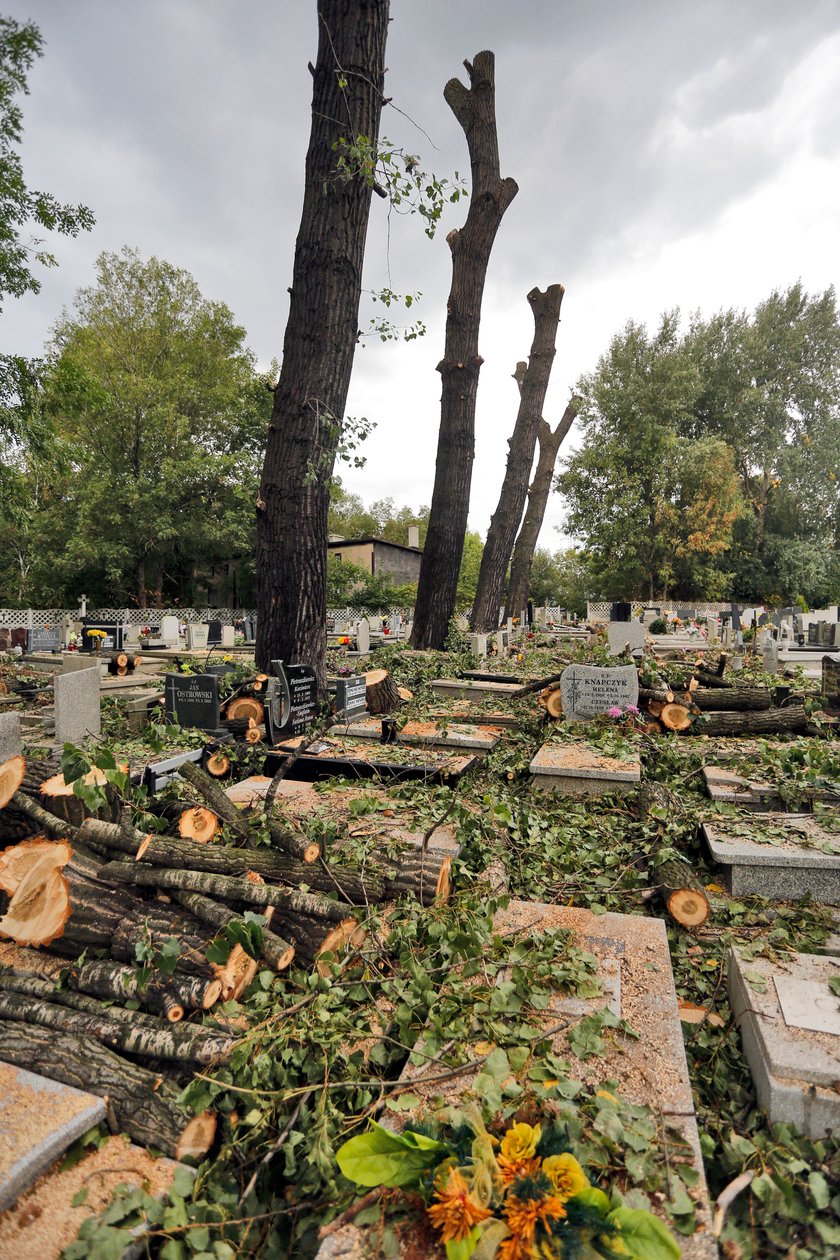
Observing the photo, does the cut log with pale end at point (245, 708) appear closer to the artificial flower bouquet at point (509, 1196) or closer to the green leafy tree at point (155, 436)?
the artificial flower bouquet at point (509, 1196)

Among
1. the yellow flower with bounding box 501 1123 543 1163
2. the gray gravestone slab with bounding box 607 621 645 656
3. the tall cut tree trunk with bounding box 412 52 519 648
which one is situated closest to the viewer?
the yellow flower with bounding box 501 1123 543 1163

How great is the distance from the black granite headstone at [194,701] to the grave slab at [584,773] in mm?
2675

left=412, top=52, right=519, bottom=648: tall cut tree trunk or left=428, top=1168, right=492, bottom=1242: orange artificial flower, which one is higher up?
left=412, top=52, right=519, bottom=648: tall cut tree trunk

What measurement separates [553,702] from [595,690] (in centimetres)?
43

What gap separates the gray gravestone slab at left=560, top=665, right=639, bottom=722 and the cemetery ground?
1.85 meters

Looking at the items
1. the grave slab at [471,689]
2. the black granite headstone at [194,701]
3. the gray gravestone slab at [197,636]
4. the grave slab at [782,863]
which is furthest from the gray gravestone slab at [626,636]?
the gray gravestone slab at [197,636]

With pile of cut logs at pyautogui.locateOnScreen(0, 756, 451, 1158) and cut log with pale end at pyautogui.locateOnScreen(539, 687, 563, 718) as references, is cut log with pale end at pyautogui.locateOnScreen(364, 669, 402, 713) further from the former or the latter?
pile of cut logs at pyautogui.locateOnScreen(0, 756, 451, 1158)

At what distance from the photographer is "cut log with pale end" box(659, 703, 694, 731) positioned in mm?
5672

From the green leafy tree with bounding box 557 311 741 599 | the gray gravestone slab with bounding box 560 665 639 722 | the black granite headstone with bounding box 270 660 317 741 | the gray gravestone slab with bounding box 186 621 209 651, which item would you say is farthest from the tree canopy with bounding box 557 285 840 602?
the black granite headstone with bounding box 270 660 317 741

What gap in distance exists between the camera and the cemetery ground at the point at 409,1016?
1.38m

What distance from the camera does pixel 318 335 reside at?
5746 millimetres

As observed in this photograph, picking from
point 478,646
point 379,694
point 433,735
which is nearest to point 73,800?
point 433,735

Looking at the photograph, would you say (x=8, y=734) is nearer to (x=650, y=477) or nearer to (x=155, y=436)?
(x=155, y=436)

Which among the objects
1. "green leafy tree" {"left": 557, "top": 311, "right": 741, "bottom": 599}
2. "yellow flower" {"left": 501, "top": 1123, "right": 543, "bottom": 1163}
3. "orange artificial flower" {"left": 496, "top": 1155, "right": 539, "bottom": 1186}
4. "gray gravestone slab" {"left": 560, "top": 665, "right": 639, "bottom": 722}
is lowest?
"orange artificial flower" {"left": 496, "top": 1155, "right": 539, "bottom": 1186}
